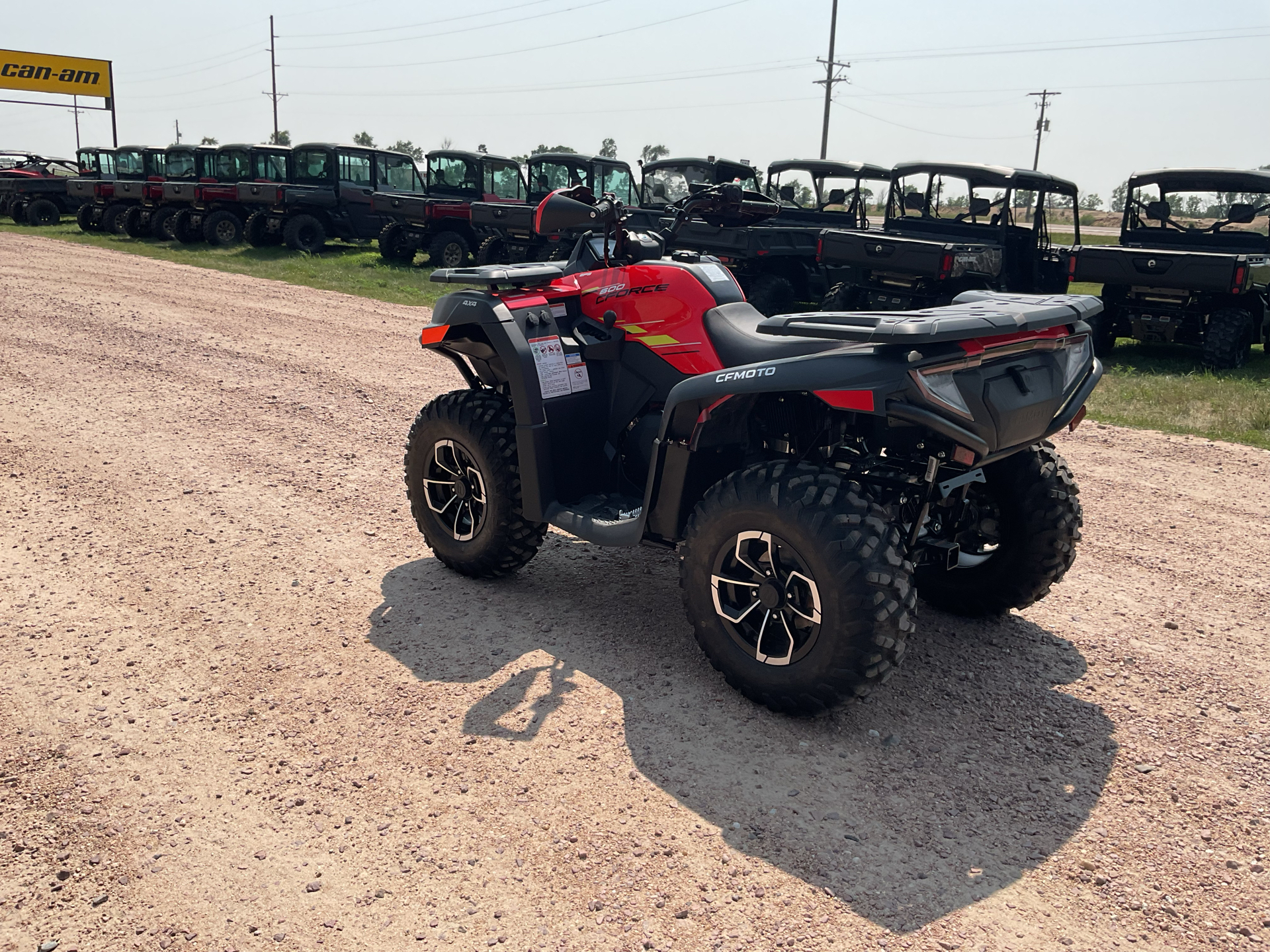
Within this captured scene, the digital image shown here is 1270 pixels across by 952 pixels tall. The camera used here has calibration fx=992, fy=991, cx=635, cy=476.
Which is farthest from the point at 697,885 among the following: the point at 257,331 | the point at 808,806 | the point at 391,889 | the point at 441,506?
the point at 257,331

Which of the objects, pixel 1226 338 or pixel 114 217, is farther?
pixel 114 217

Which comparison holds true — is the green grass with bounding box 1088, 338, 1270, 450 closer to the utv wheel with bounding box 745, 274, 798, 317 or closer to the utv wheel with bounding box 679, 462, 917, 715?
the utv wheel with bounding box 745, 274, 798, 317

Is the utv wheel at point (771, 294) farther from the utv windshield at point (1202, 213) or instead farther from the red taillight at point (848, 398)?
the red taillight at point (848, 398)

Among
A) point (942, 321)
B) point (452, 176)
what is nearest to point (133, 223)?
point (452, 176)

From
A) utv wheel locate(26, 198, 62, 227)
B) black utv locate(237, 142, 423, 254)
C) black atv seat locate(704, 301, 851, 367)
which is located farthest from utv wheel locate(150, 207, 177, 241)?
black atv seat locate(704, 301, 851, 367)

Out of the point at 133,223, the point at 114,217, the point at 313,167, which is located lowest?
the point at 133,223

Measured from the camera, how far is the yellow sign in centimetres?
4450

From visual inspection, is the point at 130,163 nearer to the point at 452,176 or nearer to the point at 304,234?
the point at 304,234

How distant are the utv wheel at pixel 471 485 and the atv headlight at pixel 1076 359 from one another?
210cm

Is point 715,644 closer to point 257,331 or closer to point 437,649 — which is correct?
point 437,649

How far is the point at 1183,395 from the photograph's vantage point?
354 inches

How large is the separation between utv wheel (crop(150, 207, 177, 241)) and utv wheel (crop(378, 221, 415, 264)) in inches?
268

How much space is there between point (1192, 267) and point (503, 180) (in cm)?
1294

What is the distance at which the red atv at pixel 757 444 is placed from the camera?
296 centimetres
